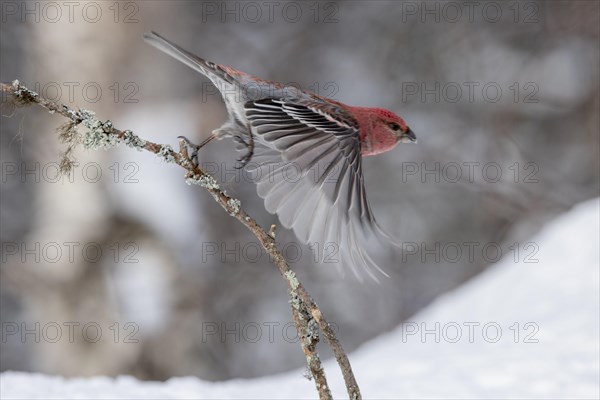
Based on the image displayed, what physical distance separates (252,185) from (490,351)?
472 cm

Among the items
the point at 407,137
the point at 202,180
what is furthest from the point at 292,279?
the point at 407,137

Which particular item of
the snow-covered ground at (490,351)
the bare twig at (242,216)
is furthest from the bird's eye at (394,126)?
the bare twig at (242,216)

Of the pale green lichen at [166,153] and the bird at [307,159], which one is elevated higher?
the bird at [307,159]

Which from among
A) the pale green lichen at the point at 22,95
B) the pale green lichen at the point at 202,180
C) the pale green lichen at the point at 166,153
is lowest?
the pale green lichen at the point at 202,180

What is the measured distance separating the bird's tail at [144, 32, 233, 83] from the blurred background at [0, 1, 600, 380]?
331 cm

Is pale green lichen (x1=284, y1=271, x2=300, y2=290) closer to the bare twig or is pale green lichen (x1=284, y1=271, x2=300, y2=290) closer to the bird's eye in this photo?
the bare twig

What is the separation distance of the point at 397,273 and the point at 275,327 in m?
1.49

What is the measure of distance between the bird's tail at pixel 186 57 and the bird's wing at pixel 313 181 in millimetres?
315

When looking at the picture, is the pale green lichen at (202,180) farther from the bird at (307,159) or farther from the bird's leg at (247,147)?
the bird's leg at (247,147)

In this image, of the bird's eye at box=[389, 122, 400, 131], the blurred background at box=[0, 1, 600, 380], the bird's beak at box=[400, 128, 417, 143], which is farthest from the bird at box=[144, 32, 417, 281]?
the blurred background at box=[0, 1, 600, 380]

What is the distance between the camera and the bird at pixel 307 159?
7.98ft

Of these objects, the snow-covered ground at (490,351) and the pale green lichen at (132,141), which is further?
the snow-covered ground at (490,351)

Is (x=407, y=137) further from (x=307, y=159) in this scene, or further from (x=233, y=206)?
(x=233, y=206)

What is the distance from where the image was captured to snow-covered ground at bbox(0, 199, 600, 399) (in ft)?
9.09
